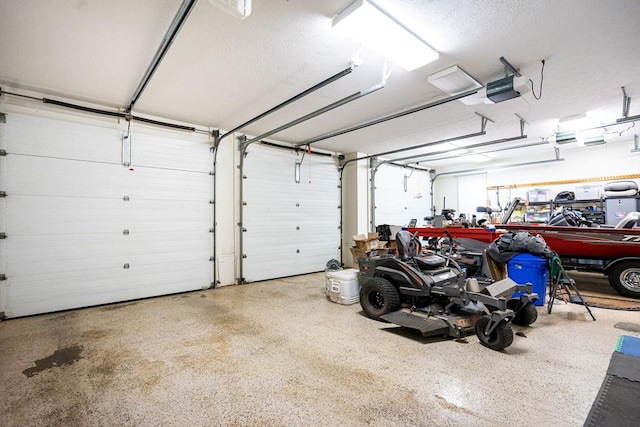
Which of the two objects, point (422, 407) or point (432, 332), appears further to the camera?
point (432, 332)

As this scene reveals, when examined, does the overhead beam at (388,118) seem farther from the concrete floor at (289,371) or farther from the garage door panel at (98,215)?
the concrete floor at (289,371)

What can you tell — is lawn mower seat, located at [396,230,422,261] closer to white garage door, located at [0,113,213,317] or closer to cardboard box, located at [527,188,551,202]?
white garage door, located at [0,113,213,317]

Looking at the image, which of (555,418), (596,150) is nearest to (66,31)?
(555,418)

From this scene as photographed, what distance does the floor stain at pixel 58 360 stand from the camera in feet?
8.11

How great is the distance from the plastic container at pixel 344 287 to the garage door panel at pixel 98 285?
2.49 m

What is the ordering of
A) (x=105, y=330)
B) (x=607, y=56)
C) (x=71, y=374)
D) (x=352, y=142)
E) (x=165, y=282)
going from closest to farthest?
(x=71, y=374) < (x=607, y=56) < (x=105, y=330) < (x=165, y=282) < (x=352, y=142)

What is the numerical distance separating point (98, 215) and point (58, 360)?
7.67 feet

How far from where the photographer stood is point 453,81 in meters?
3.56

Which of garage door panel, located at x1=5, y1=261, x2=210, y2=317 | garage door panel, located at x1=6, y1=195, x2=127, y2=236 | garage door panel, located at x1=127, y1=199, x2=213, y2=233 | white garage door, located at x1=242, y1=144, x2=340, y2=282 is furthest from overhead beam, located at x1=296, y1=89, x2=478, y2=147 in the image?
garage door panel, located at x1=6, y1=195, x2=127, y2=236

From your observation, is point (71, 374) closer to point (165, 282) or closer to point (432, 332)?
point (165, 282)

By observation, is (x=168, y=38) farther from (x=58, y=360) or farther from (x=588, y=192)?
Result: (x=588, y=192)

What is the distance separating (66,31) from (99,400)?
3.15 metres

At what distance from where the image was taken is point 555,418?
5.88 feet

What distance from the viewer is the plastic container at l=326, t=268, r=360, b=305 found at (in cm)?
428
